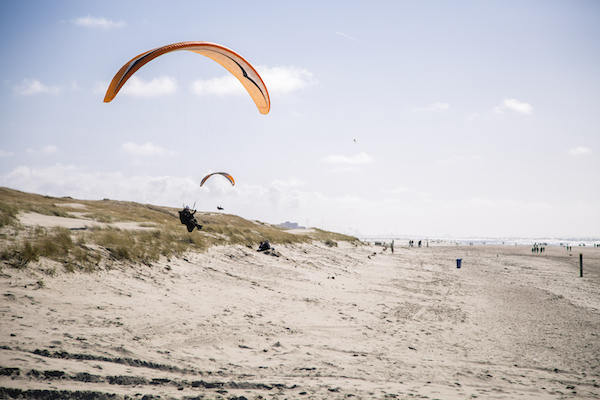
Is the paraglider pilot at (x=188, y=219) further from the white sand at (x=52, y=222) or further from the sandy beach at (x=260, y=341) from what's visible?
the sandy beach at (x=260, y=341)

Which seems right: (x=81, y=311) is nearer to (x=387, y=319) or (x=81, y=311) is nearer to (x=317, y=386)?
(x=317, y=386)

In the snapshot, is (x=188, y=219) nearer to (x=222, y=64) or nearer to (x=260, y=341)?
(x=222, y=64)

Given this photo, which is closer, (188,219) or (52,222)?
(52,222)

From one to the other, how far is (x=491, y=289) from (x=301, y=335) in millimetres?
11722

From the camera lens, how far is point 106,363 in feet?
14.3

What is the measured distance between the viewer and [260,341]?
243 inches

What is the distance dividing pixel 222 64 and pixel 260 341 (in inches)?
332

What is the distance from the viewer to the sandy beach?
166 inches

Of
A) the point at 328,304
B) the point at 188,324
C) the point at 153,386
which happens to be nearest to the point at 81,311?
the point at 188,324

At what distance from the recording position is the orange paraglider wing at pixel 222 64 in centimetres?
839

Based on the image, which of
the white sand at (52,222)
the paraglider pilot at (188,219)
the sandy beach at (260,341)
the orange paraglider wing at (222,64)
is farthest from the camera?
the paraglider pilot at (188,219)

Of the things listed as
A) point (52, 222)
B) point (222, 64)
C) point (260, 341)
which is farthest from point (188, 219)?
point (260, 341)

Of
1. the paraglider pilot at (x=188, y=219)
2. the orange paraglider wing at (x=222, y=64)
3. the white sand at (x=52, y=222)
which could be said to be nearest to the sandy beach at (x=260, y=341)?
the paraglider pilot at (x=188, y=219)

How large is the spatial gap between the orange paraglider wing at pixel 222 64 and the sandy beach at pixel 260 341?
465 centimetres
